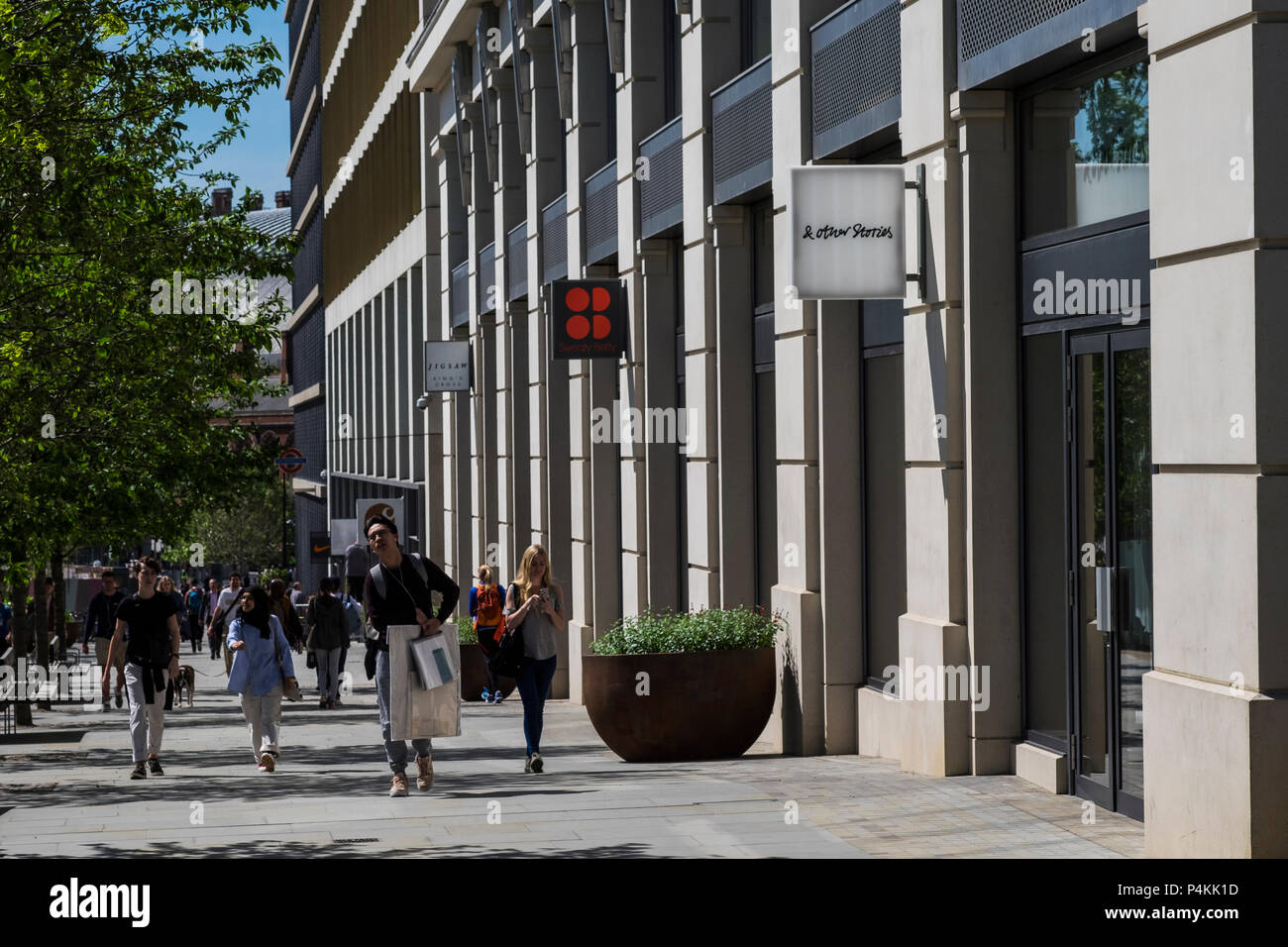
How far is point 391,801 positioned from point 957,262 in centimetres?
475

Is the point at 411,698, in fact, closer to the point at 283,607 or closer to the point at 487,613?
the point at 487,613

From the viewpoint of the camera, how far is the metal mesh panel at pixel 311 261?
66331mm

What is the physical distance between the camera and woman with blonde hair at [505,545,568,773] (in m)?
13.6

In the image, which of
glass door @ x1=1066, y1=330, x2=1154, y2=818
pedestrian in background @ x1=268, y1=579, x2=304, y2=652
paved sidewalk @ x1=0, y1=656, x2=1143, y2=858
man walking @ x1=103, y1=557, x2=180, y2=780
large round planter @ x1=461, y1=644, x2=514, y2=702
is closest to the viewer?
paved sidewalk @ x1=0, y1=656, x2=1143, y2=858

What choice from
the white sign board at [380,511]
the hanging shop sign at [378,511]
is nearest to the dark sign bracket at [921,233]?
the hanging shop sign at [378,511]

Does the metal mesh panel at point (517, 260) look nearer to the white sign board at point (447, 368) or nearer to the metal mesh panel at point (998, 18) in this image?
the white sign board at point (447, 368)

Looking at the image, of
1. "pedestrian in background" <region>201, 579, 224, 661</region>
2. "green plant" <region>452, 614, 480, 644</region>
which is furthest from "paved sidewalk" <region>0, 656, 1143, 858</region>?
"pedestrian in background" <region>201, 579, 224, 661</region>

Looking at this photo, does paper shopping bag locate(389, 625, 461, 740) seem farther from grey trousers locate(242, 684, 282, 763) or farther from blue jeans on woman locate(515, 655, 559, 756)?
grey trousers locate(242, 684, 282, 763)

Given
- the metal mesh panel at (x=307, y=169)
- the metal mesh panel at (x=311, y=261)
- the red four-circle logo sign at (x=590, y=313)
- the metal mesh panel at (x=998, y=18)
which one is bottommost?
the red four-circle logo sign at (x=590, y=313)

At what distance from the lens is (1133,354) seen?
9539mm

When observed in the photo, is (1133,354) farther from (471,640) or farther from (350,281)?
(350,281)

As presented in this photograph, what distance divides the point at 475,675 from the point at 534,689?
34.1 ft

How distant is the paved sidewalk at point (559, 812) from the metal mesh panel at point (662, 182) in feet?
17.9

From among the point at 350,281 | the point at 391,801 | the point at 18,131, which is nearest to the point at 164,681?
the point at 391,801
